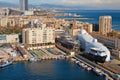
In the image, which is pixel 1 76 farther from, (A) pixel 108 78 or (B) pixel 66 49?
(B) pixel 66 49

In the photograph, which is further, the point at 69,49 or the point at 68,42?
the point at 68,42

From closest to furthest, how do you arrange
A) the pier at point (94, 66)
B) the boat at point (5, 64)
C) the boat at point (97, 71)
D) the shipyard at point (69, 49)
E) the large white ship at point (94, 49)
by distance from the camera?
1. the pier at point (94, 66)
2. the boat at point (97, 71)
3. the shipyard at point (69, 49)
4. the large white ship at point (94, 49)
5. the boat at point (5, 64)

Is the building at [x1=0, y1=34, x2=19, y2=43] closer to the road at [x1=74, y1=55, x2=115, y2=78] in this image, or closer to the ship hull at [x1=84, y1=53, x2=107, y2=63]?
the road at [x1=74, y1=55, x2=115, y2=78]

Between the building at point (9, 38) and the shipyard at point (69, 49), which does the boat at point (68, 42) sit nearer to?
the shipyard at point (69, 49)

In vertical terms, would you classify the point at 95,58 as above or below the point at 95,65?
above

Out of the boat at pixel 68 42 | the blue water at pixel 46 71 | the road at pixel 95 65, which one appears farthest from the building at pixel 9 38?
the road at pixel 95 65

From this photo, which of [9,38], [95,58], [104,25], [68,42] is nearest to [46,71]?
[95,58]

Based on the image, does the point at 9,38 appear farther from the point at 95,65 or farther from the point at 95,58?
the point at 95,65
